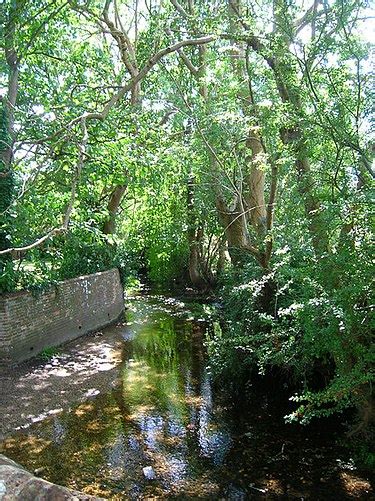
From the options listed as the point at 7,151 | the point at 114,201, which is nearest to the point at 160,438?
the point at 7,151

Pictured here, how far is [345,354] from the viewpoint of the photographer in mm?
5066

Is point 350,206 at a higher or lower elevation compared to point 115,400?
higher

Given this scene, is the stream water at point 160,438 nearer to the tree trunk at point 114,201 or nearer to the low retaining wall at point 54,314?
the low retaining wall at point 54,314

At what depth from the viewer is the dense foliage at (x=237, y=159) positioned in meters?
5.07

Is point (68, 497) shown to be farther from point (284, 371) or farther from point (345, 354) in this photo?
point (284, 371)

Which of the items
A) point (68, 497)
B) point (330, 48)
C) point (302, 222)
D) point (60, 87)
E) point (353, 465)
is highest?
point (60, 87)

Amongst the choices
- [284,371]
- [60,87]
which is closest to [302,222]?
[284,371]

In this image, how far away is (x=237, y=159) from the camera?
8.84 meters

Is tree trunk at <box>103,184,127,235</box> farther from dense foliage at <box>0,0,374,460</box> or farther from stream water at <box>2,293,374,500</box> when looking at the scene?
stream water at <box>2,293,374,500</box>

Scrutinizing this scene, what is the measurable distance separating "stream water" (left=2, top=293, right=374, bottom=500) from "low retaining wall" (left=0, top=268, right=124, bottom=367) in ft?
1.56

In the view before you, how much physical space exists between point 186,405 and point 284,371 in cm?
162

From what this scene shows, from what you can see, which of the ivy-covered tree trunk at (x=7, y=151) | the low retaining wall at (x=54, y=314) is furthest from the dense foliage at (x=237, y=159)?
the low retaining wall at (x=54, y=314)

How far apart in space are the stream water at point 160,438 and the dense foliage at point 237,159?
61 centimetres

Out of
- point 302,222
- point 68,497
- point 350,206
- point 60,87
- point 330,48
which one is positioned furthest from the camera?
point 60,87
